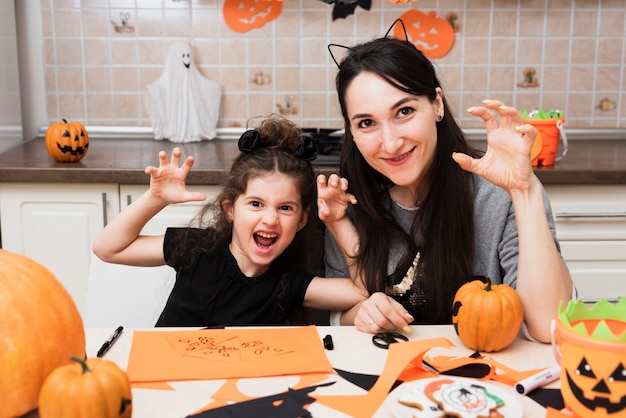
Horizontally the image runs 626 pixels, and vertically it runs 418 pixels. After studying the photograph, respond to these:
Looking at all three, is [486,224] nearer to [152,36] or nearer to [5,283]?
[5,283]

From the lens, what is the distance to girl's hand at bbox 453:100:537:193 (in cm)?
124

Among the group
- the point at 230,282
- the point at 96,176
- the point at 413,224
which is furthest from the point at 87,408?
the point at 96,176

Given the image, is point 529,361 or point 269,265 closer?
point 529,361

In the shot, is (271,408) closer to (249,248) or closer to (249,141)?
(249,248)

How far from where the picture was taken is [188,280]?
1.64 m

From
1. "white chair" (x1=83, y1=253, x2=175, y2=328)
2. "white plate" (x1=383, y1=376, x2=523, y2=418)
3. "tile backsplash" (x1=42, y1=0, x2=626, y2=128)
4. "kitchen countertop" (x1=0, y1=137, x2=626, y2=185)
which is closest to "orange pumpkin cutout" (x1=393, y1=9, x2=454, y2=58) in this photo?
"tile backsplash" (x1=42, y1=0, x2=626, y2=128)

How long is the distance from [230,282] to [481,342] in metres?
0.64

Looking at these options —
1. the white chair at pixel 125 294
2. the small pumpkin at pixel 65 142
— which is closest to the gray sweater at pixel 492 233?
the white chair at pixel 125 294

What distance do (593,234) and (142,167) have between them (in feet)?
4.79

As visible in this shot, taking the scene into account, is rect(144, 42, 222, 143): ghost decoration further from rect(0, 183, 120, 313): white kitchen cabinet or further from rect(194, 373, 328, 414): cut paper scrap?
rect(194, 373, 328, 414): cut paper scrap

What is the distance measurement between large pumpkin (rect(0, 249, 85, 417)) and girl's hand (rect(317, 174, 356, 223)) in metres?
0.60

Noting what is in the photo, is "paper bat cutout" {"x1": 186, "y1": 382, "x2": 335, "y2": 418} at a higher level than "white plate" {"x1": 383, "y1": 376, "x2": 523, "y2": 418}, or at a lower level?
lower

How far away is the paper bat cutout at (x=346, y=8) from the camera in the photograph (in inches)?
113

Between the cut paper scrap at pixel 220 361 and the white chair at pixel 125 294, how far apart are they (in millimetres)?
408
